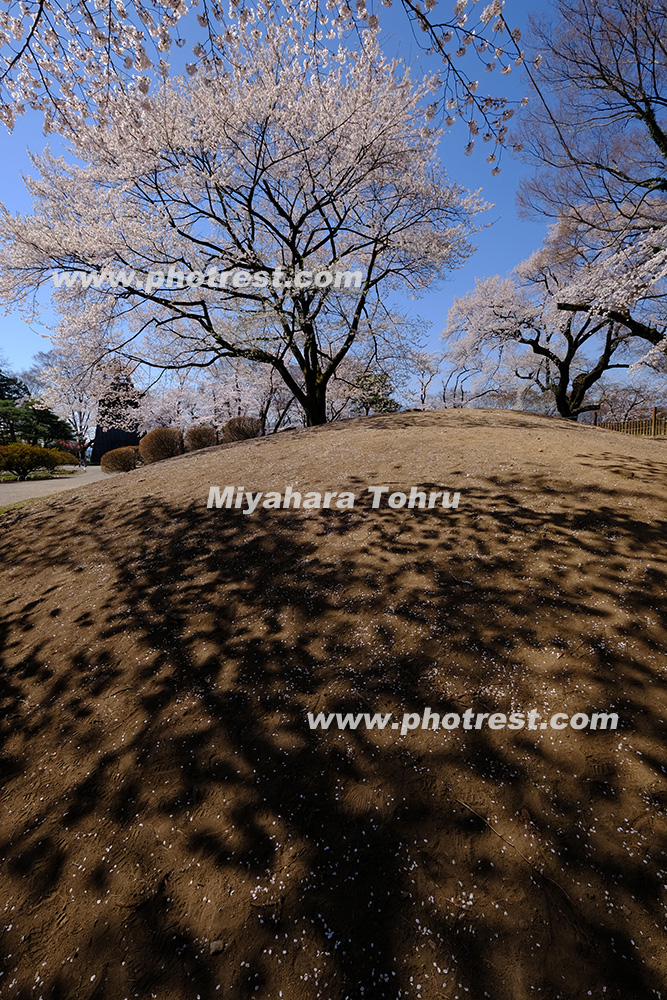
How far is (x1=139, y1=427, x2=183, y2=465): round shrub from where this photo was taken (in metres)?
24.0

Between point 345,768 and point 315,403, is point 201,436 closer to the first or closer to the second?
point 315,403

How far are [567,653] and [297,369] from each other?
25.4 metres

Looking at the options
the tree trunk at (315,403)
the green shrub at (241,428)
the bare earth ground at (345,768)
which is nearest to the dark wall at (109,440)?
the green shrub at (241,428)

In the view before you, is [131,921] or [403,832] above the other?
[403,832]

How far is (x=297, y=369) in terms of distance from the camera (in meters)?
26.4

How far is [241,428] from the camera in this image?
23.9m

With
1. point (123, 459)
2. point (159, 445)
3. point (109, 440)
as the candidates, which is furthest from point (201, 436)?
point (109, 440)

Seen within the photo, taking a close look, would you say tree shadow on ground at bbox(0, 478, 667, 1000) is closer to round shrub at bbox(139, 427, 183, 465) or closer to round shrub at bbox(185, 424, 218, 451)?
round shrub at bbox(139, 427, 183, 465)

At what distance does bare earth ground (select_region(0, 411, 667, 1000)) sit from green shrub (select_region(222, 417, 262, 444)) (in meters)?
19.4

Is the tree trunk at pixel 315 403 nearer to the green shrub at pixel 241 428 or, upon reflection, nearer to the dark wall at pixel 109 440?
the green shrub at pixel 241 428

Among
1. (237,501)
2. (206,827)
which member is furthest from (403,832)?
(237,501)

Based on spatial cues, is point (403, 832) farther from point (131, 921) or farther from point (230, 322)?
point (230, 322)

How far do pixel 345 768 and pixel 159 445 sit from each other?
2417cm

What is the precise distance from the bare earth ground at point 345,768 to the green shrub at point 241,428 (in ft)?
63.5
